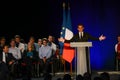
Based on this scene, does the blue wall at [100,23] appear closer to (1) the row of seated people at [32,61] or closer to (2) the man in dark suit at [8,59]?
(1) the row of seated people at [32,61]

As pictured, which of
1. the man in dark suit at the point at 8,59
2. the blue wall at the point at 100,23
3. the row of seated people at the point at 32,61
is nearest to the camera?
the man in dark suit at the point at 8,59

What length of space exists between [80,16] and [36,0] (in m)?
1.73

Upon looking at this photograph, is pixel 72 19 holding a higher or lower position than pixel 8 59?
higher

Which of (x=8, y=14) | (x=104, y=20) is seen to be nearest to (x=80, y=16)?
(x=104, y=20)

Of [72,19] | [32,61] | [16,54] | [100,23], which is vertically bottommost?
[32,61]

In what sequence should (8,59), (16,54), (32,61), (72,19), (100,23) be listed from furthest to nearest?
(72,19), (100,23), (32,61), (16,54), (8,59)

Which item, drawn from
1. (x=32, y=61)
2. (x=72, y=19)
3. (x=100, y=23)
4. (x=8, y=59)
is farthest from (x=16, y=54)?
(x=100, y=23)

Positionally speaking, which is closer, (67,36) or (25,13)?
(67,36)

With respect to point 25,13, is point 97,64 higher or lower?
lower

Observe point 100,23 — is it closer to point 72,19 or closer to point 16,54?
point 72,19

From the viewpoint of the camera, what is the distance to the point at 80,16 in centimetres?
1288

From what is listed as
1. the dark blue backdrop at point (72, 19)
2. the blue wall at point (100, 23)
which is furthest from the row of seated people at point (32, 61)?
the blue wall at point (100, 23)

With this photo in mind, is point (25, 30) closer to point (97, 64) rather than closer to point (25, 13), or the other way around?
point (25, 13)

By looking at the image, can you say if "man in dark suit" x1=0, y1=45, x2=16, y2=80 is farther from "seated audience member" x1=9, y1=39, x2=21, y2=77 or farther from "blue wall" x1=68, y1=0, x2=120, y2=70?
"blue wall" x1=68, y1=0, x2=120, y2=70
